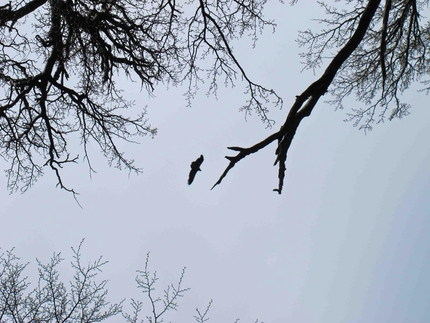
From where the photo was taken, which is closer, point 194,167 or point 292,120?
point 194,167

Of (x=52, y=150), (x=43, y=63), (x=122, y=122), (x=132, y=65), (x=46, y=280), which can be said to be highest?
(x=132, y=65)

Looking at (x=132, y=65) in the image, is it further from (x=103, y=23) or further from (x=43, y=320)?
(x=43, y=320)

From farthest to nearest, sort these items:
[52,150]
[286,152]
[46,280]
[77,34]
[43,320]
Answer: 1. [46,280]
2. [43,320]
3. [52,150]
4. [77,34]
5. [286,152]

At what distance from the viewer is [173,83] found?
741 centimetres

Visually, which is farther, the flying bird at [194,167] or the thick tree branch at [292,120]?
the thick tree branch at [292,120]

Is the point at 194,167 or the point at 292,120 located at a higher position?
the point at 292,120

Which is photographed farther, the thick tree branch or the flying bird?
the thick tree branch

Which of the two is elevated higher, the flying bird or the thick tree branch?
the thick tree branch

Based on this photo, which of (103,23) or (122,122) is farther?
(122,122)

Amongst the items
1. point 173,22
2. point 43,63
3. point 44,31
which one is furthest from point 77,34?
point 173,22

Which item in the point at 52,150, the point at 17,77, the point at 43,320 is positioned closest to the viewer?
the point at 17,77

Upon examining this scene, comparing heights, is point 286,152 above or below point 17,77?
below

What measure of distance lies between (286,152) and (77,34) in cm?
491

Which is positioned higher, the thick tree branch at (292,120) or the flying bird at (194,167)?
the thick tree branch at (292,120)
